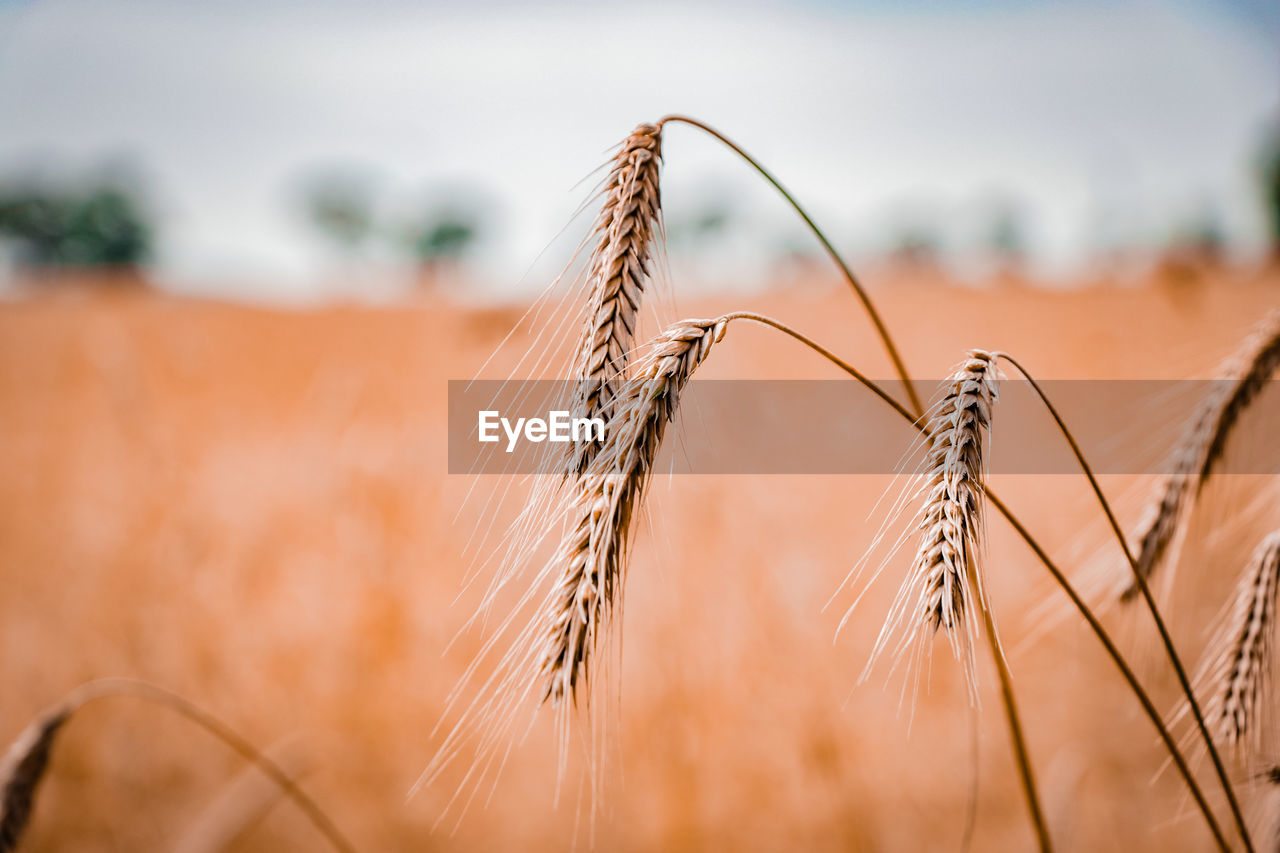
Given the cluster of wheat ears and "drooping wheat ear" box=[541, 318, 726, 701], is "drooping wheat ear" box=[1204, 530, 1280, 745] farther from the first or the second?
"drooping wheat ear" box=[541, 318, 726, 701]

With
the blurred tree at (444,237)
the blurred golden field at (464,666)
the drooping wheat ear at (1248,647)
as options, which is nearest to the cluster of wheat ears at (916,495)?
the drooping wheat ear at (1248,647)

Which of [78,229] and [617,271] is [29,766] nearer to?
[617,271]

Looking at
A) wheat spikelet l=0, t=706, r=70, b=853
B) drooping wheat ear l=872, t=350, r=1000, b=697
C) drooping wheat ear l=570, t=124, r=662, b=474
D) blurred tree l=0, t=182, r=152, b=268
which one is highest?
blurred tree l=0, t=182, r=152, b=268

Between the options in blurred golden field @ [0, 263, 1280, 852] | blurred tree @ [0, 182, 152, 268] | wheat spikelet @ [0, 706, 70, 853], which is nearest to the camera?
wheat spikelet @ [0, 706, 70, 853]

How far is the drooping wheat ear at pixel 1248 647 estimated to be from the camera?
870 millimetres

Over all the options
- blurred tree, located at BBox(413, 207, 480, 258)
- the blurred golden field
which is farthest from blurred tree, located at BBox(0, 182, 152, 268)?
the blurred golden field

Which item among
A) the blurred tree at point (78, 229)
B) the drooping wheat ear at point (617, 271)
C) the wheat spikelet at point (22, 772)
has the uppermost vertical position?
the blurred tree at point (78, 229)

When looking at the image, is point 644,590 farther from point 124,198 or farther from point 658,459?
point 124,198

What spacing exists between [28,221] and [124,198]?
433 centimetres

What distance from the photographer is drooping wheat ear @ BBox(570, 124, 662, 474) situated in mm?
822

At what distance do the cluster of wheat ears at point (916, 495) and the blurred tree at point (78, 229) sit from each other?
41785 millimetres

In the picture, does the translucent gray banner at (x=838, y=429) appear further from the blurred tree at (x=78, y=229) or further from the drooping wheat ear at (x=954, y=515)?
the blurred tree at (x=78, y=229)

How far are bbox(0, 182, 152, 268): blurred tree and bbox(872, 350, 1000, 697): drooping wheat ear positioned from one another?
4219 cm

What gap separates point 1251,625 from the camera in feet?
2.91
